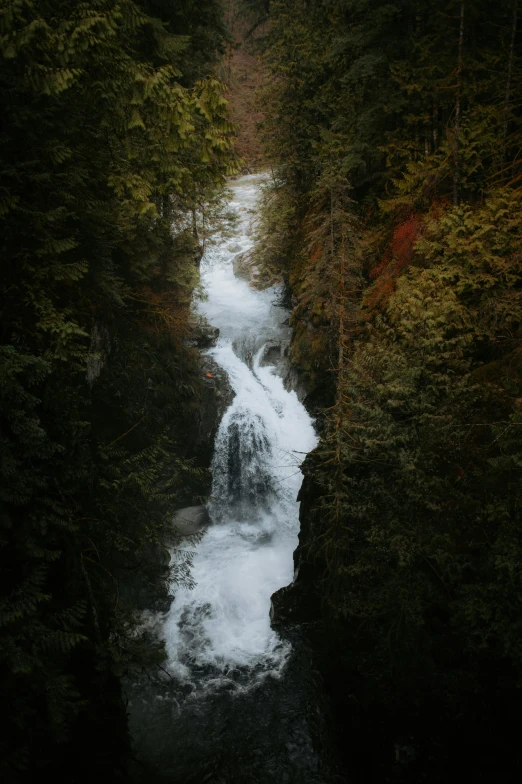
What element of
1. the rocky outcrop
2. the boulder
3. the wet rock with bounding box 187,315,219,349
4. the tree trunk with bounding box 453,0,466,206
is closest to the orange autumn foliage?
the tree trunk with bounding box 453,0,466,206

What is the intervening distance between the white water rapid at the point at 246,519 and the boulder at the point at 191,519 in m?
0.31

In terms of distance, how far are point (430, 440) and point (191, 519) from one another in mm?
10458

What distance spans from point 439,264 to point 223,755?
11.2 m

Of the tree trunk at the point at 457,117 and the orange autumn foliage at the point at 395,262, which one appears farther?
the orange autumn foliage at the point at 395,262

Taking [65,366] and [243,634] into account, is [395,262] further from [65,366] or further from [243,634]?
[243,634]

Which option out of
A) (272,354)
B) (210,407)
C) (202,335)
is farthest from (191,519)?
(202,335)

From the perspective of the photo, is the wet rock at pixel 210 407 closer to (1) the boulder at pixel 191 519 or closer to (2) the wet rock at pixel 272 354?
(1) the boulder at pixel 191 519

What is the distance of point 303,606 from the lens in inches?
436

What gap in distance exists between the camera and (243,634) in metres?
11.3

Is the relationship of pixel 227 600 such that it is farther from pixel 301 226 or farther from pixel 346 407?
pixel 301 226

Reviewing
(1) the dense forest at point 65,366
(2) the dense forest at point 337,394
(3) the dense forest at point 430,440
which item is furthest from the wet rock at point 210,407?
(1) the dense forest at point 65,366

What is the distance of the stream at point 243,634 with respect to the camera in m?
8.46

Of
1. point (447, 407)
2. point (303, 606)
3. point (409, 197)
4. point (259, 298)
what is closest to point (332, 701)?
point (303, 606)

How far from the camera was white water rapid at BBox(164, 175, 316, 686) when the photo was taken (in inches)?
427
